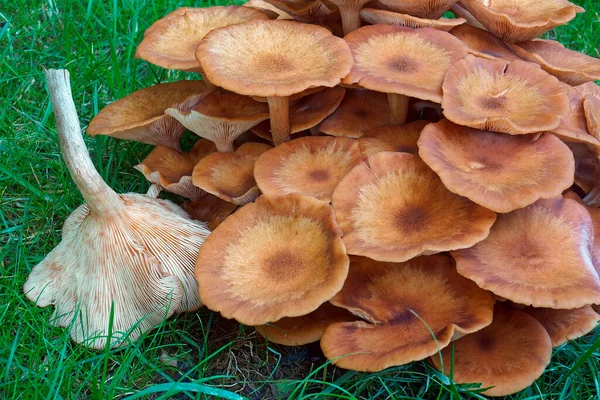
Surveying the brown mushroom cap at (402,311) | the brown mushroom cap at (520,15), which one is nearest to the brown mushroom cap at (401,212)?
the brown mushroom cap at (402,311)

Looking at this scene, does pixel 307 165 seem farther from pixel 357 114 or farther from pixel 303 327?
pixel 303 327

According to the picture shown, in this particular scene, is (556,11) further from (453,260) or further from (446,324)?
(446,324)

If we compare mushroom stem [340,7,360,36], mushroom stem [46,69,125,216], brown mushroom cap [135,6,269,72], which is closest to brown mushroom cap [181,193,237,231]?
mushroom stem [46,69,125,216]

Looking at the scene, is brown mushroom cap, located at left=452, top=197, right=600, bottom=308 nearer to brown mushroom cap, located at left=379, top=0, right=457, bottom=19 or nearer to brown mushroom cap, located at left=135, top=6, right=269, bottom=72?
brown mushroom cap, located at left=379, top=0, right=457, bottom=19

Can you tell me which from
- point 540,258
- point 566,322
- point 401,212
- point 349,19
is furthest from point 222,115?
point 566,322

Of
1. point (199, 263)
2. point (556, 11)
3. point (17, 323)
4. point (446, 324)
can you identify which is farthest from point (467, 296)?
point (17, 323)

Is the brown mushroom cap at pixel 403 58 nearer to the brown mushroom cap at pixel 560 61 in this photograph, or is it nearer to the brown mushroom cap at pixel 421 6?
the brown mushroom cap at pixel 421 6
